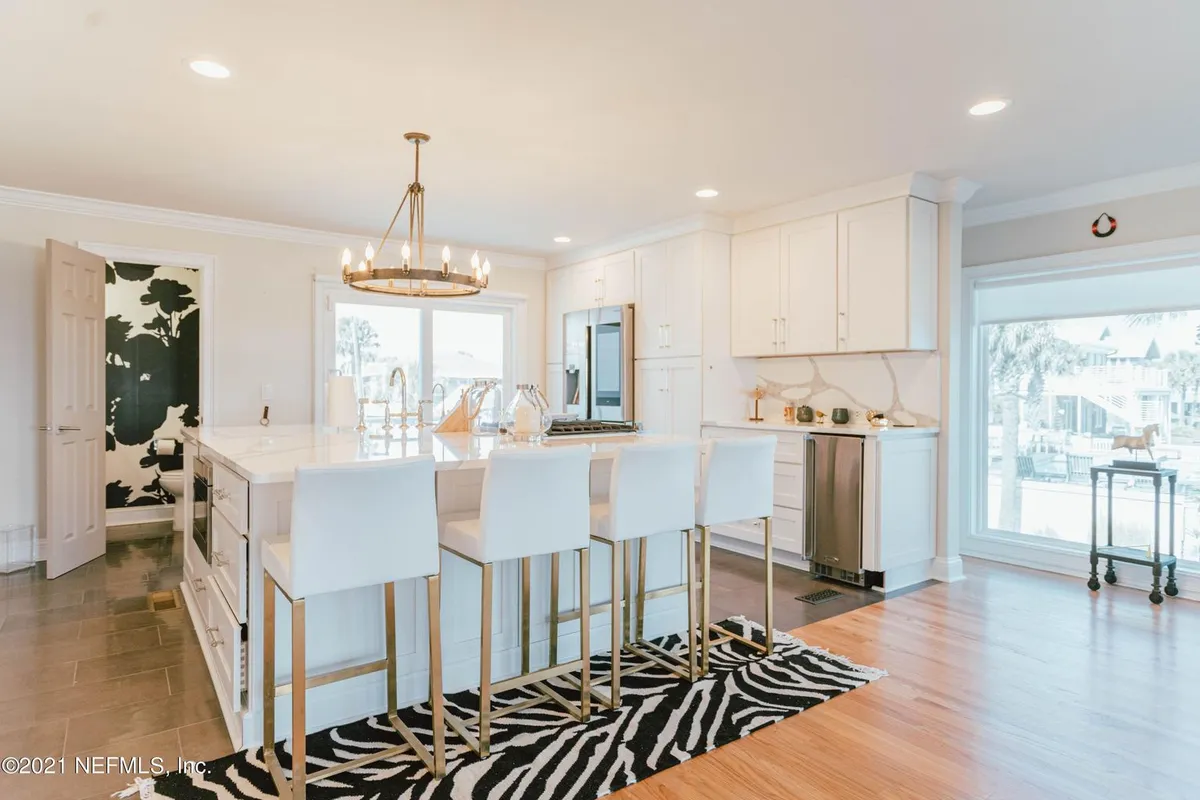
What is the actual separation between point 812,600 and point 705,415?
164 cm

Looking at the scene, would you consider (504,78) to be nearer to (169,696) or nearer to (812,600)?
(169,696)

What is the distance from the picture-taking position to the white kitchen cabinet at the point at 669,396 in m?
5.04

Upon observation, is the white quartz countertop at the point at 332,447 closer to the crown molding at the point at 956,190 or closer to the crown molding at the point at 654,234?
the crown molding at the point at 654,234

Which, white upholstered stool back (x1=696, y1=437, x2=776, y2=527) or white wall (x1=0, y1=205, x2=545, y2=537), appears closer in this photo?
white upholstered stool back (x1=696, y1=437, x2=776, y2=527)

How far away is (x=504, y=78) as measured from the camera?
273cm

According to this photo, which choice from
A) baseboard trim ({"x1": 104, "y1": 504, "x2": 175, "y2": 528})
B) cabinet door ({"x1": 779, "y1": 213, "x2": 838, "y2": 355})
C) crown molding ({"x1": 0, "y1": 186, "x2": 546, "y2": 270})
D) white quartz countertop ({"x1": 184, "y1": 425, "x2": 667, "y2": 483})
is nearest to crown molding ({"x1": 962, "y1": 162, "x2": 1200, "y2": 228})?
cabinet door ({"x1": 779, "y1": 213, "x2": 838, "y2": 355})

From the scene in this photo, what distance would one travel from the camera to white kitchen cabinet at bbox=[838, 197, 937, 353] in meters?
4.04

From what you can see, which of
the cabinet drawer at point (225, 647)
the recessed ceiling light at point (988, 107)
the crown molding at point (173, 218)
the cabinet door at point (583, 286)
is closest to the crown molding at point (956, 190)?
the recessed ceiling light at point (988, 107)

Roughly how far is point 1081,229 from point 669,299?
274 cm

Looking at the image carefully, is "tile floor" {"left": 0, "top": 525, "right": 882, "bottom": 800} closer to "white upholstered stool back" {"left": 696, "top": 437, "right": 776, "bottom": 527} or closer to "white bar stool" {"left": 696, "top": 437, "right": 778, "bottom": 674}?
"white bar stool" {"left": 696, "top": 437, "right": 778, "bottom": 674}

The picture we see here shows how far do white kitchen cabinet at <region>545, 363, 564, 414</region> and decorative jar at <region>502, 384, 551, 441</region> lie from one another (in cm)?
334

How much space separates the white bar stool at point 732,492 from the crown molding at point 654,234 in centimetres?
250

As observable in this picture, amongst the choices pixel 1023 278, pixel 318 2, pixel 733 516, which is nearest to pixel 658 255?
pixel 1023 278

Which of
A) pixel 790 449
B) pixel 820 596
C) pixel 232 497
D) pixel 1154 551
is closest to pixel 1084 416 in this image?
pixel 1154 551
